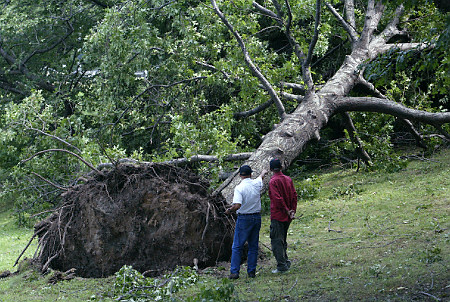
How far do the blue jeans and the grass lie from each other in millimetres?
211

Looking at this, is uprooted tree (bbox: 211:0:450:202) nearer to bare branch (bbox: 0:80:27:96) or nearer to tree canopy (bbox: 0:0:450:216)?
tree canopy (bbox: 0:0:450:216)

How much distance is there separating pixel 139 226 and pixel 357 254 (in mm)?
3180

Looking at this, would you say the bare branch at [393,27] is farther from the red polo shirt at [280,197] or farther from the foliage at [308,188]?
the red polo shirt at [280,197]

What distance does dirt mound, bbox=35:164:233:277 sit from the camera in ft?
27.5

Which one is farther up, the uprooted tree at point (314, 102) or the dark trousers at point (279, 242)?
the uprooted tree at point (314, 102)

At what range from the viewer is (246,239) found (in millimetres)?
7867

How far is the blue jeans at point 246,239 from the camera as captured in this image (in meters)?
7.77

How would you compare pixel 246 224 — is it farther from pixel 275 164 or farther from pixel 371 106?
pixel 371 106

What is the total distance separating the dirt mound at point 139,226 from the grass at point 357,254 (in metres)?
0.39

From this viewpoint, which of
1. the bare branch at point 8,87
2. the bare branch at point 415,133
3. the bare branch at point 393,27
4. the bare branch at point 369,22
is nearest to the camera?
the bare branch at point 415,133

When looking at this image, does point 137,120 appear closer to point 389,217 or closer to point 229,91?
point 229,91

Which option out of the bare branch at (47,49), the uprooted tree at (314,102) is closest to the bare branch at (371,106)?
the uprooted tree at (314,102)

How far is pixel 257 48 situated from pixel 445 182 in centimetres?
480

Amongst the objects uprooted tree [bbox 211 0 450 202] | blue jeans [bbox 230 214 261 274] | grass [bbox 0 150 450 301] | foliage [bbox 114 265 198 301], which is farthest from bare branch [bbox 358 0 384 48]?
foliage [bbox 114 265 198 301]
